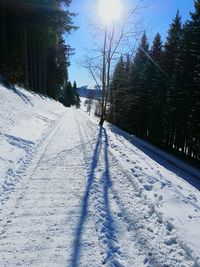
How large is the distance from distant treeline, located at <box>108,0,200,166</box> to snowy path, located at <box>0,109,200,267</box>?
13683 millimetres

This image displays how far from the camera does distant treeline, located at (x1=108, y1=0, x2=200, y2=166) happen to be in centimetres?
1898

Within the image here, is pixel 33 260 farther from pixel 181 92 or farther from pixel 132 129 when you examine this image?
pixel 132 129

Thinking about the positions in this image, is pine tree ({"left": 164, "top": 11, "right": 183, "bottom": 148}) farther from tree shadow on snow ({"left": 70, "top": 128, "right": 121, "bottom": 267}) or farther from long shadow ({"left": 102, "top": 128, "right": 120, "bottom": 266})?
long shadow ({"left": 102, "top": 128, "right": 120, "bottom": 266})

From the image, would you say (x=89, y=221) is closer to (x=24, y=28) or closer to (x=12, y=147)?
(x=12, y=147)

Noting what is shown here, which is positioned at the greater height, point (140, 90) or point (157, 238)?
point (140, 90)

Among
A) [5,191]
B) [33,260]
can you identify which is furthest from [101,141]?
[33,260]

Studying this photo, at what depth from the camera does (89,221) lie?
4.35 m

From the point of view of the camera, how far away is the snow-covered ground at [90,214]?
11.6 ft

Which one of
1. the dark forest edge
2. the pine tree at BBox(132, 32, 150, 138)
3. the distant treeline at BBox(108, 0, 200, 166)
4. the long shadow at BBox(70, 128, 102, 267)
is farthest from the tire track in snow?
the pine tree at BBox(132, 32, 150, 138)

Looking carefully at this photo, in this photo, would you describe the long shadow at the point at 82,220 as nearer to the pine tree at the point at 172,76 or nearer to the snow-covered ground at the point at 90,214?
the snow-covered ground at the point at 90,214

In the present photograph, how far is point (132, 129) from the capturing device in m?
32.5

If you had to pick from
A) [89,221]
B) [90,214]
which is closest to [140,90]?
[90,214]

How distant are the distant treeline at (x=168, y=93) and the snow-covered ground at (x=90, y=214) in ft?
42.8

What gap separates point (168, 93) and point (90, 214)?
63.3 feet
